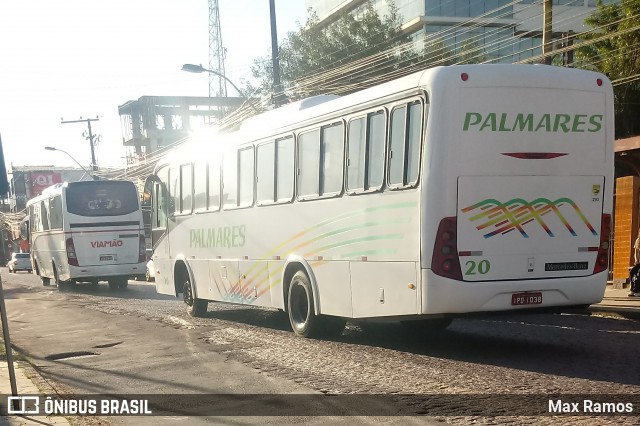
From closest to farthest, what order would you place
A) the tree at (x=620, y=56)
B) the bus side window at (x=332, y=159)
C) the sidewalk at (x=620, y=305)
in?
the bus side window at (x=332, y=159) < the sidewalk at (x=620, y=305) < the tree at (x=620, y=56)

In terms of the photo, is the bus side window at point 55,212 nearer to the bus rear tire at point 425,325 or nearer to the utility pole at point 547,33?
the utility pole at point 547,33

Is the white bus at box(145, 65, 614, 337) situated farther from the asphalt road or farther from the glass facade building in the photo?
the glass facade building

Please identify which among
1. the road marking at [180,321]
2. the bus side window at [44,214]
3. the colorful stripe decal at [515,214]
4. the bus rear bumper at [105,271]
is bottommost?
the bus rear bumper at [105,271]

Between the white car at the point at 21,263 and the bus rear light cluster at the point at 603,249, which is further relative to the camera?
the white car at the point at 21,263

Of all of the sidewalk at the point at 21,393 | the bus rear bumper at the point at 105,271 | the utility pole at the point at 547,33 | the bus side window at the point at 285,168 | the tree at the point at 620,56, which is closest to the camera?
the sidewalk at the point at 21,393

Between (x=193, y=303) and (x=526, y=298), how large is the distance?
8695mm

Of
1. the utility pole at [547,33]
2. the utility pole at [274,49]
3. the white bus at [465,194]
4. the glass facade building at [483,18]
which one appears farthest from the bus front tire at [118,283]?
the glass facade building at [483,18]

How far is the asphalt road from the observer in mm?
7469

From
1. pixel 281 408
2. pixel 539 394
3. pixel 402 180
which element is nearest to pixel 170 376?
pixel 281 408

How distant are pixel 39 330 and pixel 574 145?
431 inches

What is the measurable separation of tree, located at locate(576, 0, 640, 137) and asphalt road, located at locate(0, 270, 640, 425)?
715 inches

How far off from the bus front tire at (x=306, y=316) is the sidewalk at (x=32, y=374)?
3766 millimetres

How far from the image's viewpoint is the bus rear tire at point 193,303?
16.8m

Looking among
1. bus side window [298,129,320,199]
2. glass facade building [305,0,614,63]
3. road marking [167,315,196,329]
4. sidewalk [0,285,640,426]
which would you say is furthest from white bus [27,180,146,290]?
glass facade building [305,0,614,63]
